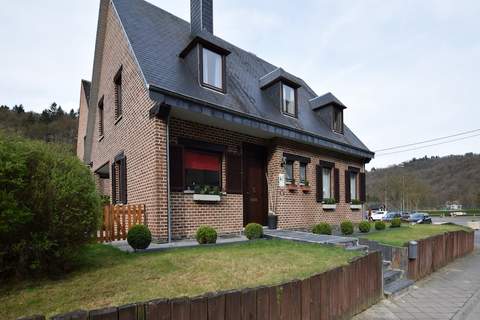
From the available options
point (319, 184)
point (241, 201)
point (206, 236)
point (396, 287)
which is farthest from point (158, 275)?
point (319, 184)

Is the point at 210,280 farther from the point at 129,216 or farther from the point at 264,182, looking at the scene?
the point at 264,182

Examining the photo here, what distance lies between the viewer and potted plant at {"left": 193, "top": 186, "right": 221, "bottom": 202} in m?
9.54

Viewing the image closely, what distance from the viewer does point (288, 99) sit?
13945mm

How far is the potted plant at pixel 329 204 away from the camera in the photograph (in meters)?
14.5

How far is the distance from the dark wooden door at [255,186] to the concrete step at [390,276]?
4731 millimetres

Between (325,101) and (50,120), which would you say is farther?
(50,120)

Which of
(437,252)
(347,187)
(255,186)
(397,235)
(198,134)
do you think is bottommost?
(437,252)

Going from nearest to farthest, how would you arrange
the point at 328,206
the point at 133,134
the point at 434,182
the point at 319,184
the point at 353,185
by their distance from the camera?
1. the point at 133,134
2. the point at 319,184
3. the point at 328,206
4. the point at 353,185
5. the point at 434,182

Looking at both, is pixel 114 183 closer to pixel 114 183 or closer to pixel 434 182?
pixel 114 183

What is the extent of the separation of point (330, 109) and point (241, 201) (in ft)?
25.9

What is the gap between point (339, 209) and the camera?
15.7 meters

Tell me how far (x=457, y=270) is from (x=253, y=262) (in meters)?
8.49

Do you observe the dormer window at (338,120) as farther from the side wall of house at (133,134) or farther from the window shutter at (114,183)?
the window shutter at (114,183)

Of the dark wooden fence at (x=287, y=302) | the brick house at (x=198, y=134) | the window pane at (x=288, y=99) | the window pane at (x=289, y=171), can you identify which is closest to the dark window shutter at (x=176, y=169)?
the brick house at (x=198, y=134)
